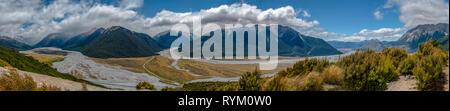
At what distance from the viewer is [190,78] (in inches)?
6693

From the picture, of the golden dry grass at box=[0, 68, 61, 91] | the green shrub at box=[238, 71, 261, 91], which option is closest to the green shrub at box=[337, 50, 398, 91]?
the green shrub at box=[238, 71, 261, 91]

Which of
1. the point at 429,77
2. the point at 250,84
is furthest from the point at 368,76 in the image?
the point at 250,84

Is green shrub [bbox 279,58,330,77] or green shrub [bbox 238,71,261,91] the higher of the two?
green shrub [bbox 279,58,330,77]

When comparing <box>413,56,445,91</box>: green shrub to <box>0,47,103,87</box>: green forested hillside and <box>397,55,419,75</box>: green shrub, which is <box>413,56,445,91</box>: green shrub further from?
<box>0,47,103,87</box>: green forested hillside

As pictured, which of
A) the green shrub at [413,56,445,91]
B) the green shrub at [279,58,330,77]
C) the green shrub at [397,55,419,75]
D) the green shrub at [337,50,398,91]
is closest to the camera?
the green shrub at [413,56,445,91]

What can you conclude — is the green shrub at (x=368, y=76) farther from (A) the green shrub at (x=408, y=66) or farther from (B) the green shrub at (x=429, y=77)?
(B) the green shrub at (x=429, y=77)

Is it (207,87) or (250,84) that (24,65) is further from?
(250,84)

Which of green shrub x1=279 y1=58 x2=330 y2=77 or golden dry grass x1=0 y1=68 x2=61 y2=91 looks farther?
green shrub x1=279 y1=58 x2=330 y2=77

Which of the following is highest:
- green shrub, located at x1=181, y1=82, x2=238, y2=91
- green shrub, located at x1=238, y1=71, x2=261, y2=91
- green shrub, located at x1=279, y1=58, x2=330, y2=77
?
green shrub, located at x1=279, y1=58, x2=330, y2=77

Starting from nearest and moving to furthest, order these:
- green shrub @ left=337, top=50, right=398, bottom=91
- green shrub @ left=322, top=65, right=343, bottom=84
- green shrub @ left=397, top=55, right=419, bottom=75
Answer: green shrub @ left=337, top=50, right=398, bottom=91, green shrub @ left=322, top=65, right=343, bottom=84, green shrub @ left=397, top=55, right=419, bottom=75
